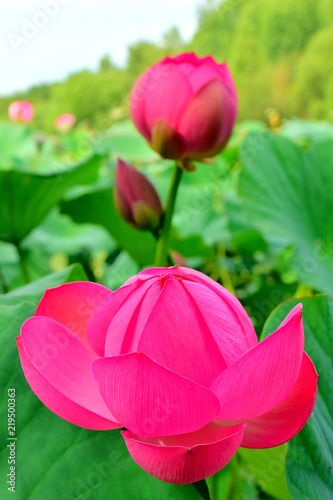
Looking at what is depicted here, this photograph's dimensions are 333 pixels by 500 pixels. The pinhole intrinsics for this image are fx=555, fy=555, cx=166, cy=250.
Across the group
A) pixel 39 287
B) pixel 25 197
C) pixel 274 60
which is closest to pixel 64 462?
pixel 39 287

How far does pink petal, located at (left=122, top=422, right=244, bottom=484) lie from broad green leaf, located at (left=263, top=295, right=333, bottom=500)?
10cm

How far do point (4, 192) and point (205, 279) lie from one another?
20.3 inches

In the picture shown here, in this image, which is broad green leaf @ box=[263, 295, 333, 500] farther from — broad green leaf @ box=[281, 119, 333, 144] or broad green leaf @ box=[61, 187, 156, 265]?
broad green leaf @ box=[281, 119, 333, 144]

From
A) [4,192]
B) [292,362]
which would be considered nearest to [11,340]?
[292,362]

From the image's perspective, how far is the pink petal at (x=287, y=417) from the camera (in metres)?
0.26

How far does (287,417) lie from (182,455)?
61 mm

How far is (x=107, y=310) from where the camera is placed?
283 millimetres

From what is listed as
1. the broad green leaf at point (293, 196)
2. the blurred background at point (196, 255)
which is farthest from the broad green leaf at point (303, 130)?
the broad green leaf at point (293, 196)

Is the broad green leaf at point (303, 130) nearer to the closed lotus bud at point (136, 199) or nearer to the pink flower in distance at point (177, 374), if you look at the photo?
the closed lotus bud at point (136, 199)

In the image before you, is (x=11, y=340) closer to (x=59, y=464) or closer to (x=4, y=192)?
(x=59, y=464)

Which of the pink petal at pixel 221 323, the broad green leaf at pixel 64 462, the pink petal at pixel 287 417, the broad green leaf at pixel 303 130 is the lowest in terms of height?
the broad green leaf at pixel 303 130

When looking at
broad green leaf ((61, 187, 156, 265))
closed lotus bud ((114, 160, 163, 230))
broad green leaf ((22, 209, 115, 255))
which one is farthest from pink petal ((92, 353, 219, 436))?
broad green leaf ((22, 209, 115, 255))

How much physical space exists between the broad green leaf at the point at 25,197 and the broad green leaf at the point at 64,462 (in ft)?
1.32

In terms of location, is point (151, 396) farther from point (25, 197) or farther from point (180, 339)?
point (25, 197)
